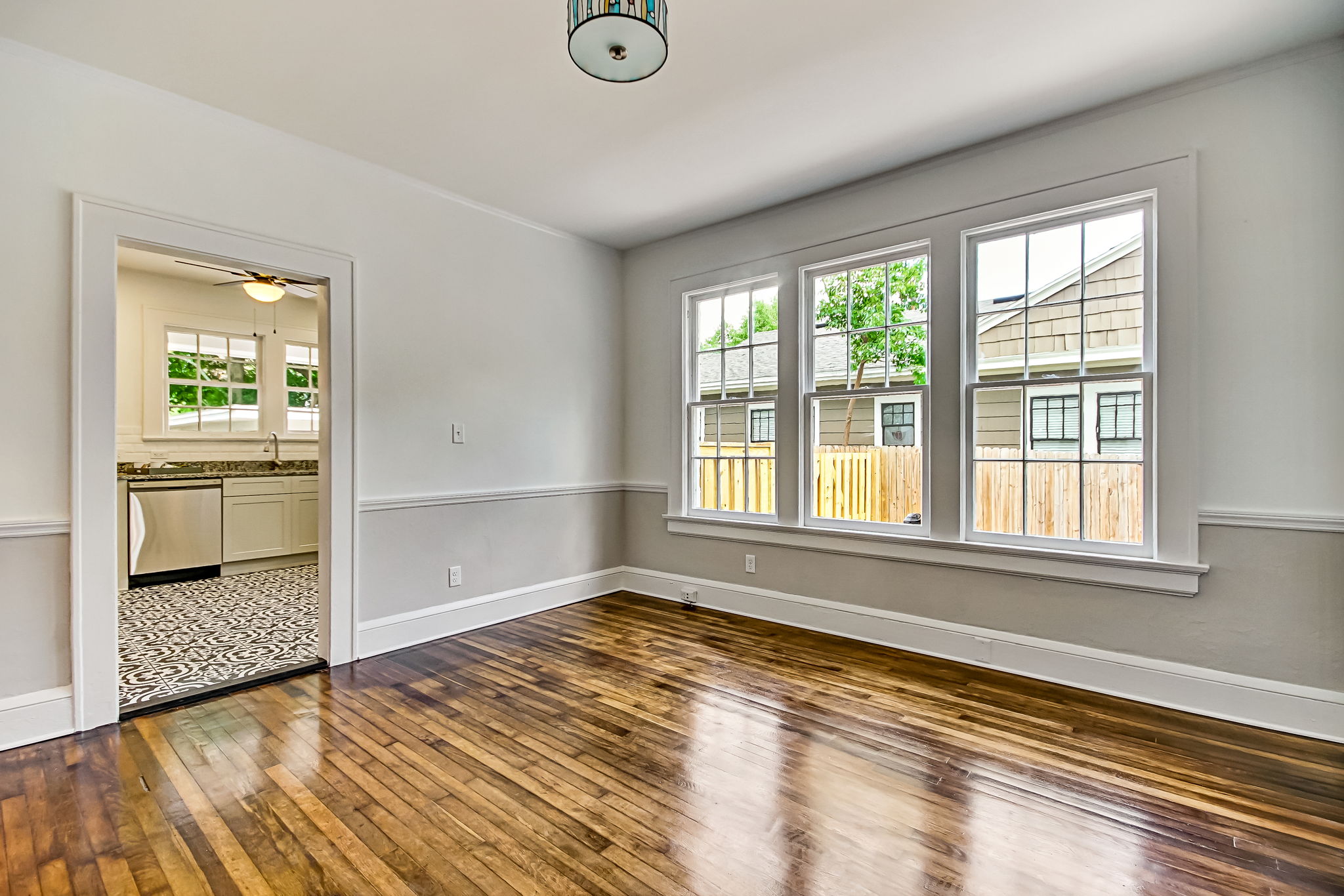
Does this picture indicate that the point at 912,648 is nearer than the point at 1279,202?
No

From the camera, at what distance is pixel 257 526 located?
5801mm

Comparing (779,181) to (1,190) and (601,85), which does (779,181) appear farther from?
(1,190)

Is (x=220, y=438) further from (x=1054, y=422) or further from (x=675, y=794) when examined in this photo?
(x=1054, y=422)

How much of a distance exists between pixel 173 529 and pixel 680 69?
18.2ft

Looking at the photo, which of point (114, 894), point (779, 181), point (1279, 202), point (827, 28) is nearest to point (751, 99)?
point (827, 28)

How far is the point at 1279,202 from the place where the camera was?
2.66 metres

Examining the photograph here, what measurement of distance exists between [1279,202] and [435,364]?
4323mm

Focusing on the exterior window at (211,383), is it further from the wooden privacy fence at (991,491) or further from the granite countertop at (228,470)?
the wooden privacy fence at (991,491)

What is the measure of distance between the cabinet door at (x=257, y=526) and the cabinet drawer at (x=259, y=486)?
4 centimetres

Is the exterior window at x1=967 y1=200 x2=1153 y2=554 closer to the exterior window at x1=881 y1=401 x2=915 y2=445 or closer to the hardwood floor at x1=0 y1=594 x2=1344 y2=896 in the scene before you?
the exterior window at x1=881 y1=401 x2=915 y2=445

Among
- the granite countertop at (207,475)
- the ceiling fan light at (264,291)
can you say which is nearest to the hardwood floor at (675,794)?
the granite countertop at (207,475)

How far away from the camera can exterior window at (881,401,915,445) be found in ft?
12.4

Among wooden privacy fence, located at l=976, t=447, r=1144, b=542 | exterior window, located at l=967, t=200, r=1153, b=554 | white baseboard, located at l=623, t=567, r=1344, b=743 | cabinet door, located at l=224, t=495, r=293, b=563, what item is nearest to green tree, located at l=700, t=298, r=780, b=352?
exterior window, located at l=967, t=200, r=1153, b=554

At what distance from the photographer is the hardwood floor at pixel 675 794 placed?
1.77 m
